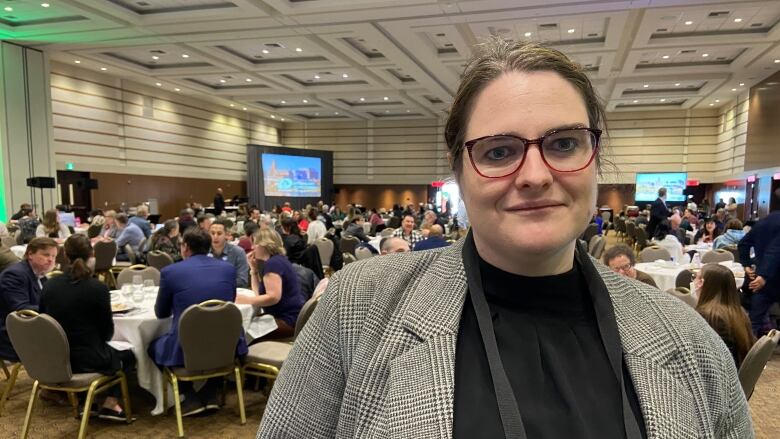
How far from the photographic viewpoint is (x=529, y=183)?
77cm

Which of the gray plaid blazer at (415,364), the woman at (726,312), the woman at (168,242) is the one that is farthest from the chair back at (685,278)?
the woman at (168,242)

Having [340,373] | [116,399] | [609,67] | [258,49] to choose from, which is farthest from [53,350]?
[609,67]

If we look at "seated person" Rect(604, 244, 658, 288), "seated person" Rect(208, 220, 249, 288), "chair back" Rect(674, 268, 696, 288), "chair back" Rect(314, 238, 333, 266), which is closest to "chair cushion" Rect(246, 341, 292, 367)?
"seated person" Rect(208, 220, 249, 288)

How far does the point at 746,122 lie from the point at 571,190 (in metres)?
20.3

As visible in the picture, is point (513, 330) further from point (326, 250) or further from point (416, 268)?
point (326, 250)

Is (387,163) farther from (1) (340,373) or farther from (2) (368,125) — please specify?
(1) (340,373)

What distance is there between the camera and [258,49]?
512 inches

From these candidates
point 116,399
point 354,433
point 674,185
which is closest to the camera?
point 354,433

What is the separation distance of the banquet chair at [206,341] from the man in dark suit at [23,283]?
134 cm

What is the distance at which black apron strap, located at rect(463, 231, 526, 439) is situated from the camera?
734 millimetres

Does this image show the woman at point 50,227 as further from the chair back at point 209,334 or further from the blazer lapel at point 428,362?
the blazer lapel at point 428,362

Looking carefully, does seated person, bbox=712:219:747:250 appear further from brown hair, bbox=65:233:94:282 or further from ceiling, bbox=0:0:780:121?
→ brown hair, bbox=65:233:94:282

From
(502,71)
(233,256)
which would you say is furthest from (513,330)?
(233,256)

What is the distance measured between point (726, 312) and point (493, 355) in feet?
9.79
